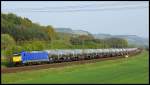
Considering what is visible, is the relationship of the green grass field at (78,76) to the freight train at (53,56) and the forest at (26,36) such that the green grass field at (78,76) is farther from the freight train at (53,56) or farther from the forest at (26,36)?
the forest at (26,36)

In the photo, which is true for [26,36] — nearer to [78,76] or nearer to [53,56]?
[53,56]

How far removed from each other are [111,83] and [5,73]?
37.1ft

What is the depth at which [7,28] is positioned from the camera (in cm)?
8619

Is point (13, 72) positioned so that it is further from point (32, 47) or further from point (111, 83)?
point (32, 47)

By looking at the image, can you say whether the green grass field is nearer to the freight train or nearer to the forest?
the freight train

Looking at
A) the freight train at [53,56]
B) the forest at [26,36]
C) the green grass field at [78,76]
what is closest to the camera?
the green grass field at [78,76]

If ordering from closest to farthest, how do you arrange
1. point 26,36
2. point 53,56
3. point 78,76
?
point 78,76 < point 53,56 < point 26,36

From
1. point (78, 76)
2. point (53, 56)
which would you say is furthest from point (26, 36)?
point (78, 76)

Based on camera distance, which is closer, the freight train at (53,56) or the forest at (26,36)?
the freight train at (53,56)

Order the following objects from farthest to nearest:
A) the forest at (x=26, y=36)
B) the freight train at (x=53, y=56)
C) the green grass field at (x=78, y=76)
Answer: the forest at (x=26, y=36) < the freight train at (x=53, y=56) < the green grass field at (x=78, y=76)

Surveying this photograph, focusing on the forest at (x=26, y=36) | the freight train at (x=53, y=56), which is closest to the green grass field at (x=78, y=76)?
the freight train at (x=53, y=56)

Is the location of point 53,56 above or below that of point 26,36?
below

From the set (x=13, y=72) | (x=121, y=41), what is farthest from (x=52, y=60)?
(x=121, y=41)

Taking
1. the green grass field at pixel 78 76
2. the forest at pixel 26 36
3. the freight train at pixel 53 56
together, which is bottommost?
the green grass field at pixel 78 76
